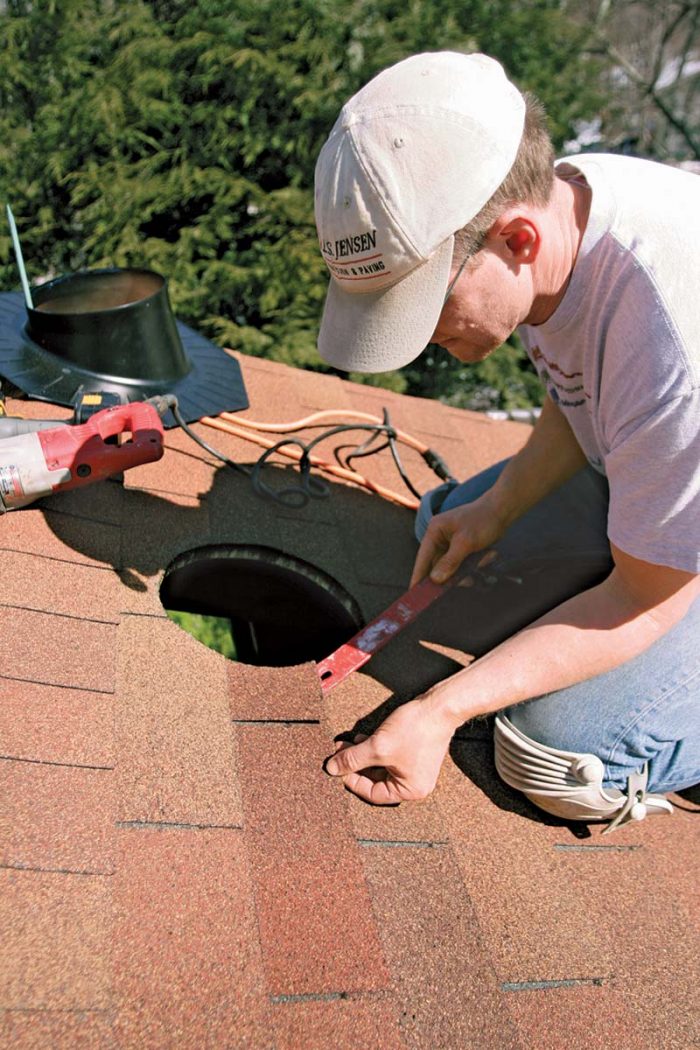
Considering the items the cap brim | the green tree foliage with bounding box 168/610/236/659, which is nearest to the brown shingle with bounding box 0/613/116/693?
the cap brim

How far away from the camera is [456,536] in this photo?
2.01 meters

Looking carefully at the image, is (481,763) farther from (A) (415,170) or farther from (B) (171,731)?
(A) (415,170)

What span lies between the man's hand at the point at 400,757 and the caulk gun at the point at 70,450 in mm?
835

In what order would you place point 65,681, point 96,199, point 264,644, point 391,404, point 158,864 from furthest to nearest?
point 96,199
point 391,404
point 264,644
point 65,681
point 158,864

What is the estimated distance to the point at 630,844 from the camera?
167 cm

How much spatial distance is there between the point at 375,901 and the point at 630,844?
60 cm

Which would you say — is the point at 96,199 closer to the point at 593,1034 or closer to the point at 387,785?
the point at 387,785

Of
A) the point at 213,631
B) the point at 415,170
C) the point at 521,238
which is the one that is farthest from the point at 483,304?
the point at 213,631

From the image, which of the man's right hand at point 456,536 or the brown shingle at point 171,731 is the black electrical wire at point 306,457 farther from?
the brown shingle at point 171,731

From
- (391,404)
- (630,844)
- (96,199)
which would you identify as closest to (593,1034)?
(630,844)

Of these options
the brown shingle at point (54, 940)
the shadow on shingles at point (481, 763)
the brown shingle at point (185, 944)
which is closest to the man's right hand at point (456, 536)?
the shadow on shingles at point (481, 763)

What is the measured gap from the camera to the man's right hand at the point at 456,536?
78.7 inches

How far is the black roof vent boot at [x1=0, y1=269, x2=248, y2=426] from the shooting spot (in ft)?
7.39

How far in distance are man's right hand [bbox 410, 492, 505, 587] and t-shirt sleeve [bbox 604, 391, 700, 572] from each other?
59cm
